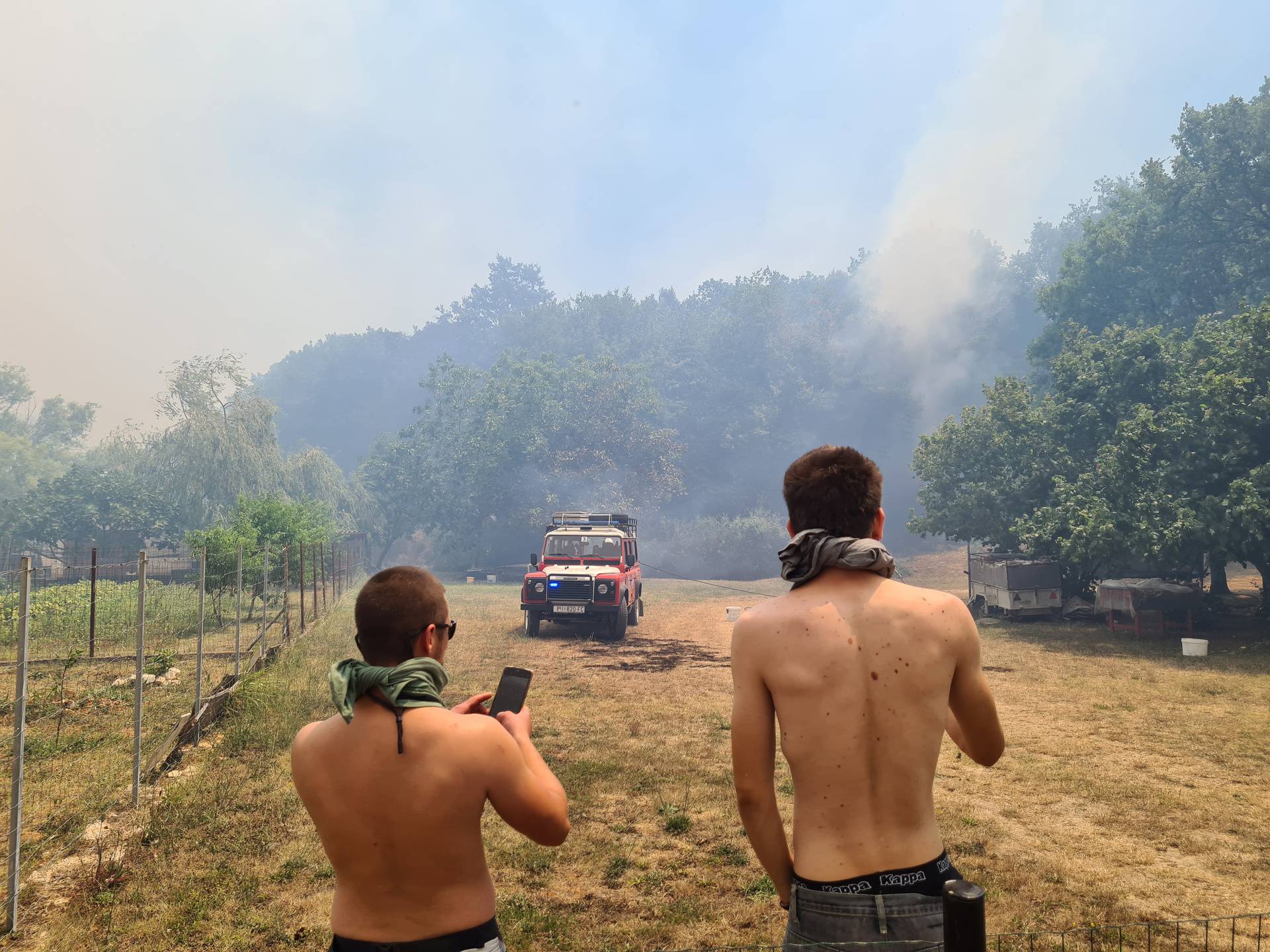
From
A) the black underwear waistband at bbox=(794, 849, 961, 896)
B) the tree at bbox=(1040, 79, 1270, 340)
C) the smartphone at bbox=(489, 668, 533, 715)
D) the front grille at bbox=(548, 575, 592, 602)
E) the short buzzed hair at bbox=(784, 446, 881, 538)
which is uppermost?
the tree at bbox=(1040, 79, 1270, 340)

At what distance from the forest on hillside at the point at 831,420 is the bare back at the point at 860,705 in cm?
1443

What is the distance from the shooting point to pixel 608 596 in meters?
16.1

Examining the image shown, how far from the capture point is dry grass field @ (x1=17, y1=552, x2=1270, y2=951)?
4.71m

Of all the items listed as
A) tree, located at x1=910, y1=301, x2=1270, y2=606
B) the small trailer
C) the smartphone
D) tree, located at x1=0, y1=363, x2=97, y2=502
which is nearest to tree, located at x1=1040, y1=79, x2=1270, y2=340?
tree, located at x1=910, y1=301, x2=1270, y2=606

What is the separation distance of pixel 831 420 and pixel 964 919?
57.2 meters

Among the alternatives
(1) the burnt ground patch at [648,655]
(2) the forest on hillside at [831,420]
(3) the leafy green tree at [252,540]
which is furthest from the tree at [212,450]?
(1) the burnt ground patch at [648,655]

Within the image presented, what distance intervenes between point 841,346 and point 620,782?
5543 cm

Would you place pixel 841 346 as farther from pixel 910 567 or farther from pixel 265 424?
pixel 265 424

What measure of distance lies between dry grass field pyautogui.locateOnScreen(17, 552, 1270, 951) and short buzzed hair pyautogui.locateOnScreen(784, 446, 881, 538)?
3.23m

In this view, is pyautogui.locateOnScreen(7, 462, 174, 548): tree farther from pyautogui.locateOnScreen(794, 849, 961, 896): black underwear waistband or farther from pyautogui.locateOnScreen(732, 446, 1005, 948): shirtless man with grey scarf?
pyautogui.locateOnScreen(794, 849, 961, 896): black underwear waistband

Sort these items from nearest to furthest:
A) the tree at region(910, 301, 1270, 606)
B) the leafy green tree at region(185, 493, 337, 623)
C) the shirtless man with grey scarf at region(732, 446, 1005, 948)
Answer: the shirtless man with grey scarf at region(732, 446, 1005, 948) → the tree at region(910, 301, 1270, 606) → the leafy green tree at region(185, 493, 337, 623)

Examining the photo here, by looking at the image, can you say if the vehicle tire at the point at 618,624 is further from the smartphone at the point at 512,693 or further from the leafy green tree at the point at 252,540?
the smartphone at the point at 512,693

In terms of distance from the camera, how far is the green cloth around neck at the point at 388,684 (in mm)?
1888

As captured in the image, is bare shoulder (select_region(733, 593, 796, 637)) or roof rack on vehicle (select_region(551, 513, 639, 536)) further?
roof rack on vehicle (select_region(551, 513, 639, 536))
